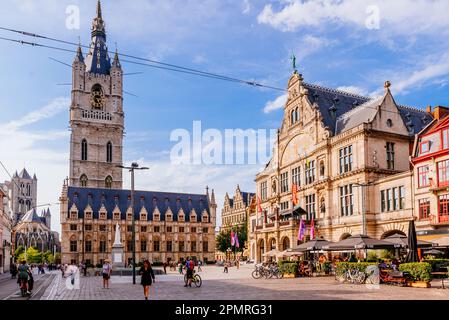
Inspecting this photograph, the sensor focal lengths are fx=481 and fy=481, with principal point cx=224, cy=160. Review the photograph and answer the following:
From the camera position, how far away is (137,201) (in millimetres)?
116812

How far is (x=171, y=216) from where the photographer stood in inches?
4579

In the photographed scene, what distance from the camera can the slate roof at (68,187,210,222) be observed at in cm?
10906

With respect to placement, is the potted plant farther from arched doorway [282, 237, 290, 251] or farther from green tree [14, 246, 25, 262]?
green tree [14, 246, 25, 262]

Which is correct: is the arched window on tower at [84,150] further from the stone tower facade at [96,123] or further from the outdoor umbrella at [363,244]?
the outdoor umbrella at [363,244]

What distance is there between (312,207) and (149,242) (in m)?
61.7

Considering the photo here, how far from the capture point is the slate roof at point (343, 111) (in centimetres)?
5491

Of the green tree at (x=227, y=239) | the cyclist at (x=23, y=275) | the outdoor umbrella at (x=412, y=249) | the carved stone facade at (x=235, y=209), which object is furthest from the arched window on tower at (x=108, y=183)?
the outdoor umbrella at (x=412, y=249)

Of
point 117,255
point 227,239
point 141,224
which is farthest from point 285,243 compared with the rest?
point 141,224

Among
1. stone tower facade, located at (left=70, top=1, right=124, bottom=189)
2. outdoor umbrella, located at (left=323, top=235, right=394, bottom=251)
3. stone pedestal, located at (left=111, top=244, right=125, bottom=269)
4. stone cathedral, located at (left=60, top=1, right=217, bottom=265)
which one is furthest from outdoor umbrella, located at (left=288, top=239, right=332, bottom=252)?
stone tower facade, located at (left=70, top=1, right=124, bottom=189)

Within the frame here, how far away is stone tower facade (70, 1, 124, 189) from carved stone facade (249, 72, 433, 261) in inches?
2808

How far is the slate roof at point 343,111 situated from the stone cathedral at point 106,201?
5363cm

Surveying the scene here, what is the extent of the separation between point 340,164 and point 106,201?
238 feet
